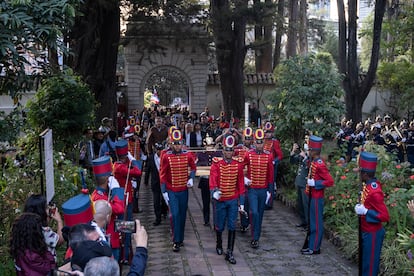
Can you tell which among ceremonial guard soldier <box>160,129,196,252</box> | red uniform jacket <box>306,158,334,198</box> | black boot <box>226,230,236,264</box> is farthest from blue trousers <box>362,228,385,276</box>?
ceremonial guard soldier <box>160,129,196,252</box>

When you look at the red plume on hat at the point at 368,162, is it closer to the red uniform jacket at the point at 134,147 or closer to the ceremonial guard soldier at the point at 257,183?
the ceremonial guard soldier at the point at 257,183

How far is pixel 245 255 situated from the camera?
8.41 m

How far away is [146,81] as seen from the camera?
2875cm

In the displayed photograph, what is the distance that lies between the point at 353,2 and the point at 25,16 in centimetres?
1669

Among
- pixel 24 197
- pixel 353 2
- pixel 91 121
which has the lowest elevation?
pixel 24 197

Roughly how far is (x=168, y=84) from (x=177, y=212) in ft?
80.5

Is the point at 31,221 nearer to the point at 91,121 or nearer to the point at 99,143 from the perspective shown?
the point at 91,121

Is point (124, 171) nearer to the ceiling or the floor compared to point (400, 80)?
nearer to the floor

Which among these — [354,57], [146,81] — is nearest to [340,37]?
[354,57]

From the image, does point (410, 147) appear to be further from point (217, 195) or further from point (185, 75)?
point (185, 75)

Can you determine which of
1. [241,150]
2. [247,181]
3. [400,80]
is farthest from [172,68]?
[247,181]

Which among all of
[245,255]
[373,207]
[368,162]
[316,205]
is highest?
[368,162]

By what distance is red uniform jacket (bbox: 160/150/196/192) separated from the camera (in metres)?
8.67

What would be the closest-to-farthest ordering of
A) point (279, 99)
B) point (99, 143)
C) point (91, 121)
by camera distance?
1. point (91, 121)
2. point (99, 143)
3. point (279, 99)
